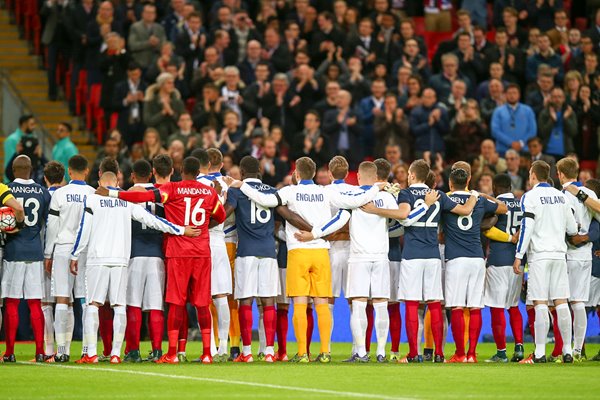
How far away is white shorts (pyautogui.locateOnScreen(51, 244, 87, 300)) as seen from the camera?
16312 mm

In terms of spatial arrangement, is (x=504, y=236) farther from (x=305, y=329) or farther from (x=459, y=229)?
(x=305, y=329)

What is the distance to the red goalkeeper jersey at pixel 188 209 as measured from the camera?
15727mm

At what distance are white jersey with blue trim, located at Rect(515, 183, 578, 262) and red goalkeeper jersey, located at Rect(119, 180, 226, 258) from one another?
3.85m

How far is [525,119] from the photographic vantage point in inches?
941

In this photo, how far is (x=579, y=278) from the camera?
55.1ft

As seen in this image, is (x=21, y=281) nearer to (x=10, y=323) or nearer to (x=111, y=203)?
(x=10, y=323)

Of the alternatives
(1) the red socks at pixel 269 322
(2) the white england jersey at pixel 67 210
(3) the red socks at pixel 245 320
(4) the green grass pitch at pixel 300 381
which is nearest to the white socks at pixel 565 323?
(4) the green grass pitch at pixel 300 381

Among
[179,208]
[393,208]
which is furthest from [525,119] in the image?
[179,208]

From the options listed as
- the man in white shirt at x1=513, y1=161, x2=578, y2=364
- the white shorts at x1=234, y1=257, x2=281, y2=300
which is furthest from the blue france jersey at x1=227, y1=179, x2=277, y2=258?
the man in white shirt at x1=513, y1=161, x2=578, y2=364

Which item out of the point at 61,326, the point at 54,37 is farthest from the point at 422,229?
the point at 54,37

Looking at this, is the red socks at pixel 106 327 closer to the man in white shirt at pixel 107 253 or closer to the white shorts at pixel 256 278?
the man in white shirt at pixel 107 253

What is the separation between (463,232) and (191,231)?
3469 millimetres

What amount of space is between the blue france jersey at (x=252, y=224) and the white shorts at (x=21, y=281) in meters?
2.55

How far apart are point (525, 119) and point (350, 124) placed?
3.22 m
